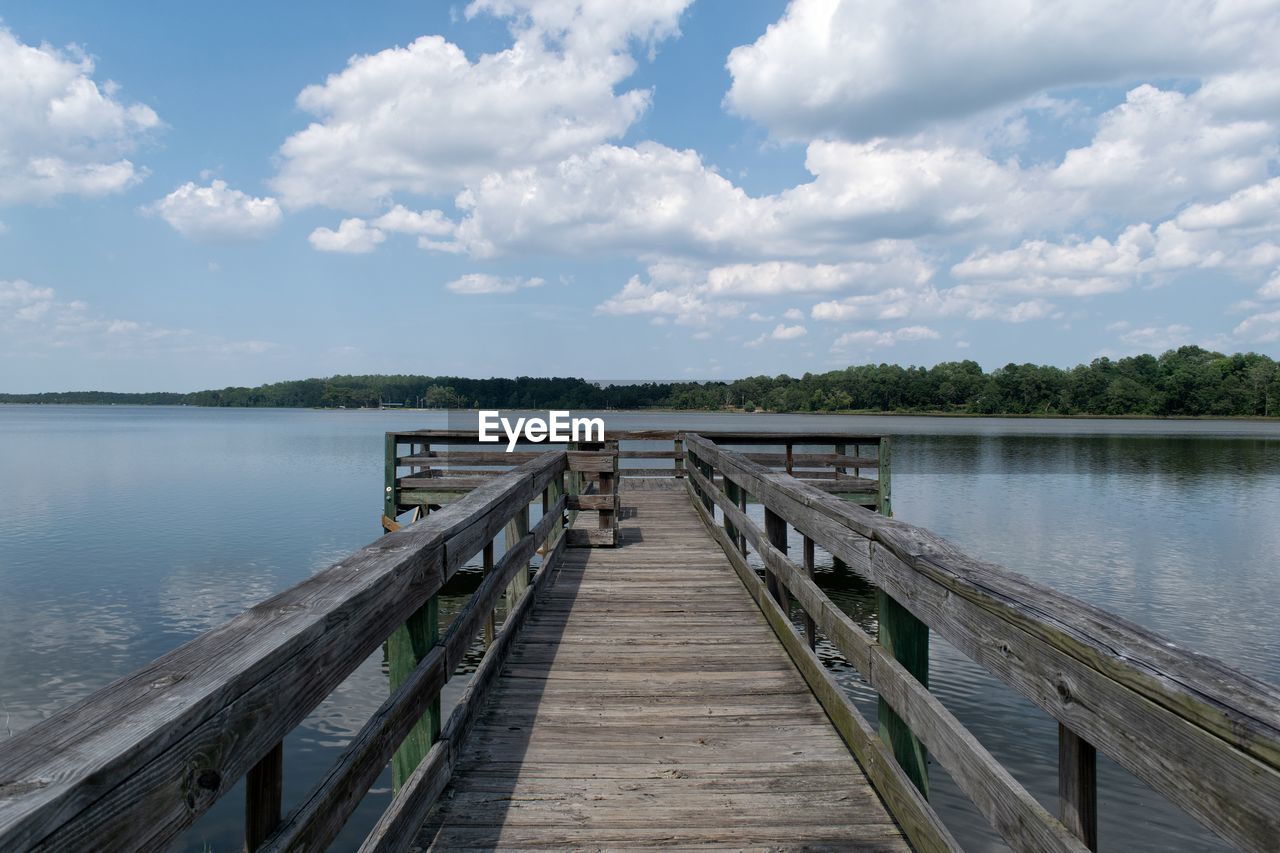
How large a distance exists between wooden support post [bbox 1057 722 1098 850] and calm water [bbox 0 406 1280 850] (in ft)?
16.7

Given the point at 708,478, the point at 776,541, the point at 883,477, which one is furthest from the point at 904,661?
the point at 883,477

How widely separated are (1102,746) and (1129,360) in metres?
147

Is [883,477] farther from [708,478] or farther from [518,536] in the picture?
[518,536]

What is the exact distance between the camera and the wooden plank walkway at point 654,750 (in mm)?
2699

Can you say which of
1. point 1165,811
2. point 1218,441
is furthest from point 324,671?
point 1218,441

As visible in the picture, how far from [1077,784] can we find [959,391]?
142m

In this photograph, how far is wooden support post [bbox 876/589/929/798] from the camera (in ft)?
9.07

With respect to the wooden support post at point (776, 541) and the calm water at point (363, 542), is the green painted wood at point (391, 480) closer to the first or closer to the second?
the calm water at point (363, 542)

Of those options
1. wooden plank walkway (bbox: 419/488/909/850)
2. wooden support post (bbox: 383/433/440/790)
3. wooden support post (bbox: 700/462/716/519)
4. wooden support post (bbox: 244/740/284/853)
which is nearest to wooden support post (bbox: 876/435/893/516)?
wooden support post (bbox: 700/462/716/519)

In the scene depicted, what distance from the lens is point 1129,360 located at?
125 metres

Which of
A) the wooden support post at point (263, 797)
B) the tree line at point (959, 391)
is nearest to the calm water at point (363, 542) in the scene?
the wooden support post at point (263, 797)

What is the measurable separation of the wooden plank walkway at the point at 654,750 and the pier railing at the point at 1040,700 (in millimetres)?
248

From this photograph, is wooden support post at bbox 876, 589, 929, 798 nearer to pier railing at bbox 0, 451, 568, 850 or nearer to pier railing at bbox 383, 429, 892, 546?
pier railing at bbox 0, 451, 568, 850

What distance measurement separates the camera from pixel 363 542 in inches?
732
